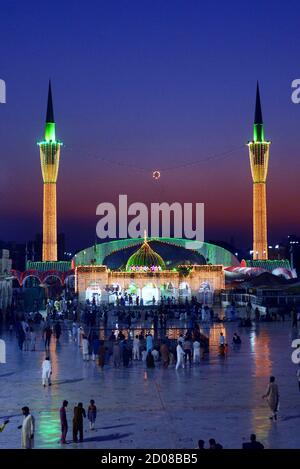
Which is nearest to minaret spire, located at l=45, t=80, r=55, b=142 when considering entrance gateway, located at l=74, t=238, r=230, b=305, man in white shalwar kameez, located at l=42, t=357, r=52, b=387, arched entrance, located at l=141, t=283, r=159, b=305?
entrance gateway, located at l=74, t=238, r=230, b=305

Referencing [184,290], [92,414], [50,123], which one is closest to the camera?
[92,414]

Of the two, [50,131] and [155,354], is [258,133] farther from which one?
[155,354]

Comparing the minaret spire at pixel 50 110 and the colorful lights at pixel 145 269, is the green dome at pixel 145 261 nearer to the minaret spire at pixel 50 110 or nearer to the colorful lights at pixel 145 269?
the colorful lights at pixel 145 269

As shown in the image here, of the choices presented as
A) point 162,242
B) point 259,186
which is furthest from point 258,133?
point 162,242

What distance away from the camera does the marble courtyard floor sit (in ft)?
38.5

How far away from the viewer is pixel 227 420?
42.0ft

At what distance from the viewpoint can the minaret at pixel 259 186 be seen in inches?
2502

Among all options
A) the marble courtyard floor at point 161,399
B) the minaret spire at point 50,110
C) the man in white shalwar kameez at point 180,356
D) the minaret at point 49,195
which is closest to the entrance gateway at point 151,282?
the minaret at point 49,195

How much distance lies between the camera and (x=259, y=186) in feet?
211

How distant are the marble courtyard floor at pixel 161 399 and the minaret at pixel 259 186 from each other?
136 feet

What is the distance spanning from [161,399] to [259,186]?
50693mm

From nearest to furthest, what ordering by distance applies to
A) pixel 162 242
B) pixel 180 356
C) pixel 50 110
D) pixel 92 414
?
pixel 92 414 < pixel 180 356 < pixel 162 242 < pixel 50 110
